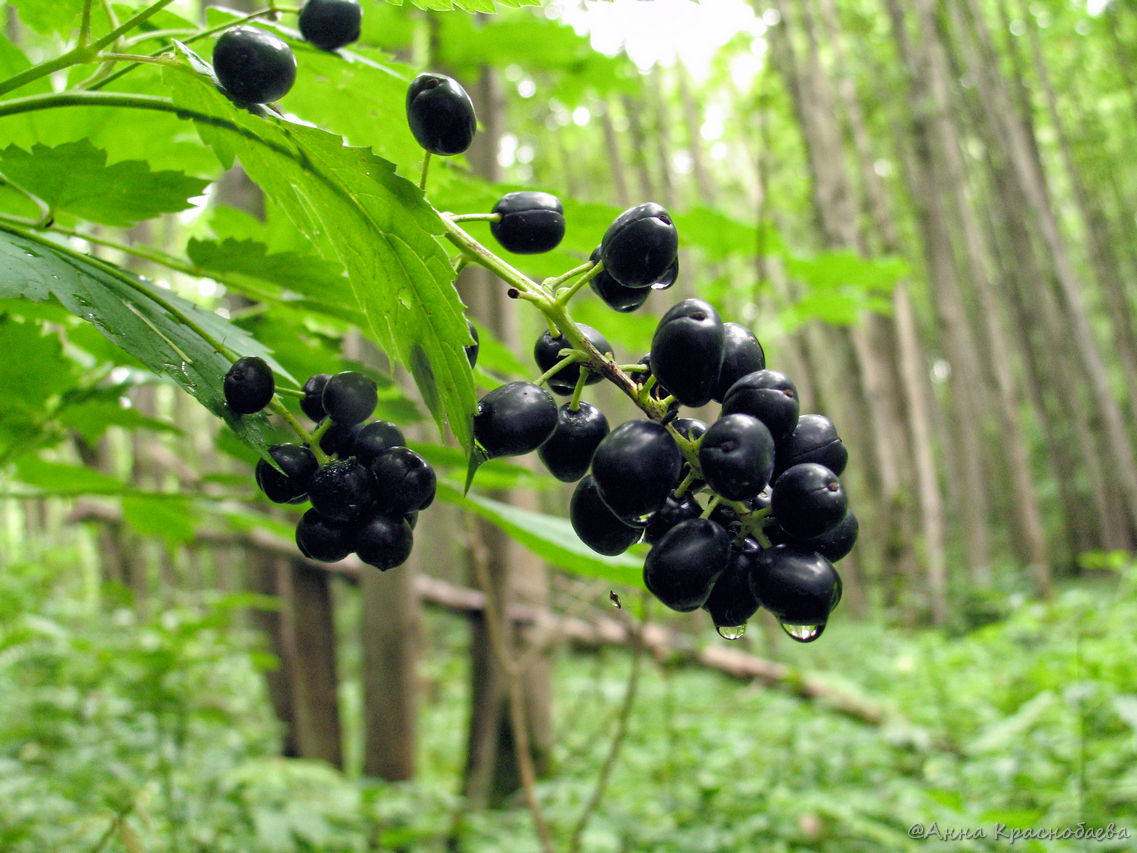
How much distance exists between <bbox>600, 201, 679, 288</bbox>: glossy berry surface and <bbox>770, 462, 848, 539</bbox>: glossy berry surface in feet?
0.82

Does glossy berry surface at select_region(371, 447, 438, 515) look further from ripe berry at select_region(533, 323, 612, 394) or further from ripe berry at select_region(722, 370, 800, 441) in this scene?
ripe berry at select_region(722, 370, 800, 441)

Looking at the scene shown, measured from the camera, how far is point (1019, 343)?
2327cm

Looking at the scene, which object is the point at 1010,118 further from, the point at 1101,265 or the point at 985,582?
the point at 985,582

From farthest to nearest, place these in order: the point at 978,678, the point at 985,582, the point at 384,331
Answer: the point at 985,582, the point at 978,678, the point at 384,331

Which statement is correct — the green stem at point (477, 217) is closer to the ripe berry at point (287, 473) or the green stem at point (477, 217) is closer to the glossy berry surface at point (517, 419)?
the glossy berry surface at point (517, 419)

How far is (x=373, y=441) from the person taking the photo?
2.76ft

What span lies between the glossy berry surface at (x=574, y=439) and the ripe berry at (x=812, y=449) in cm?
20

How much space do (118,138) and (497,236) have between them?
34.8 inches

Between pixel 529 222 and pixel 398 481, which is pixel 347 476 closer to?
pixel 398 481

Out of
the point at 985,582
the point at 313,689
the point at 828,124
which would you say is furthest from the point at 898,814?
the point at 985,582

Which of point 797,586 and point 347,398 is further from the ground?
point 347,398

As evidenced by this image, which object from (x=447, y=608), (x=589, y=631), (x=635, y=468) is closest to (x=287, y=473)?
(x=635, y=468)

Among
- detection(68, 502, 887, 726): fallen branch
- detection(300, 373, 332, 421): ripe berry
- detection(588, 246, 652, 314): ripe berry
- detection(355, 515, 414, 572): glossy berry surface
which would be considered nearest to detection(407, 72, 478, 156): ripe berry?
detection(588, 246, 652, 314): ripe berry

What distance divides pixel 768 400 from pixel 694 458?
10 centimetres
